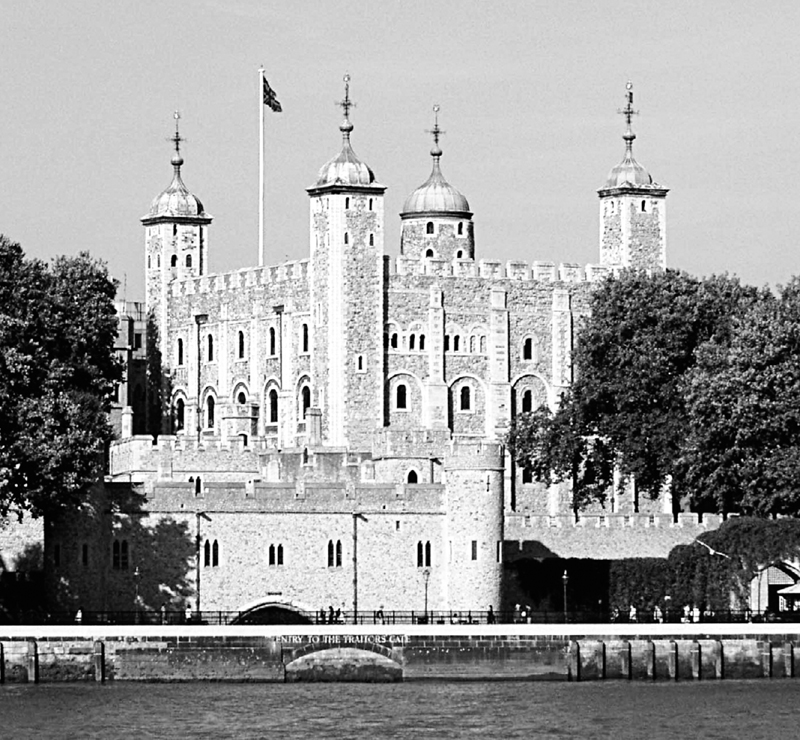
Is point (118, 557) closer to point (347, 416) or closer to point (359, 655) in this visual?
point (359, 655)

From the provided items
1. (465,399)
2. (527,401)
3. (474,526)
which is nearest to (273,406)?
(465,399)

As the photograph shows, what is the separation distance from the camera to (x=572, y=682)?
8025 centimetres

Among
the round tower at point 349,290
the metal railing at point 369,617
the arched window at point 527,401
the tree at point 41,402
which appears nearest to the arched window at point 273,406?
the round tower at point 349,290

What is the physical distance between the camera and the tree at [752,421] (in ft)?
319

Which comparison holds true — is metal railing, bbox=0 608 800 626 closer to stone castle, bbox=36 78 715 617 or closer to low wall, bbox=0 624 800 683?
stone castle, bbox=36 78 715 617

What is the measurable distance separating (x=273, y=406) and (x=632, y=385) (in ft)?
65.6

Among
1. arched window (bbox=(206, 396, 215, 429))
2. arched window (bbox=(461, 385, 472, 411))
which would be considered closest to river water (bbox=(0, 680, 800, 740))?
arched window (bbox=(461, 385, 472, 411))

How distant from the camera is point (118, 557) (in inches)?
3492

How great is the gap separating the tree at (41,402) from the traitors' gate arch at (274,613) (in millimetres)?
5469

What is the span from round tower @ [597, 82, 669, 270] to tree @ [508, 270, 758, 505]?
13.9m

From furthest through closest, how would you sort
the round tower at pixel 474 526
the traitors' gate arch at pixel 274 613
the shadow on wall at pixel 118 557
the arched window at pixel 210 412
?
1. the arched window at pixel 210 412
2. the round tower at pixel 474 526
3. the traitors' gate arch at pixel 274 613
4. the shadow on wall at pixel 118 557

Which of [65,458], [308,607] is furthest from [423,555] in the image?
[65,458]

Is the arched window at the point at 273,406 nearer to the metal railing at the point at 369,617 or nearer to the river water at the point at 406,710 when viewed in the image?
the metal railing at the point at 369,617

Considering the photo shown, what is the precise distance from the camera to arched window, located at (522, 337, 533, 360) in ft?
401
